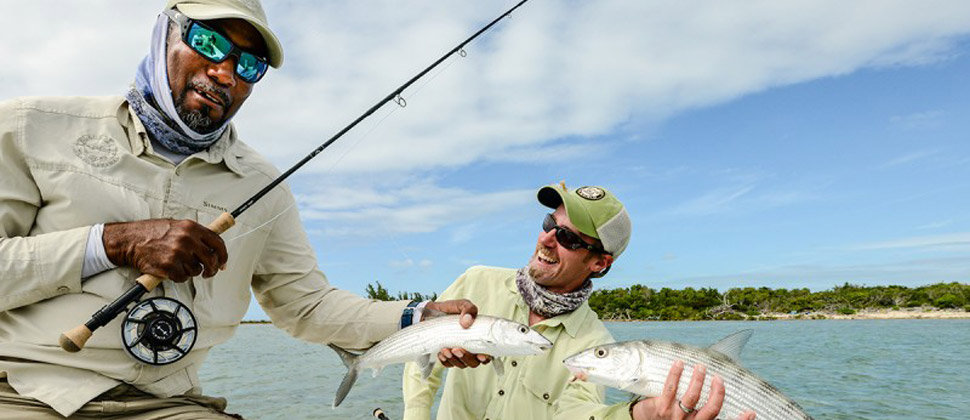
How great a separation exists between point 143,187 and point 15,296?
0.61 m

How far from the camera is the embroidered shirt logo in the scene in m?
2.74

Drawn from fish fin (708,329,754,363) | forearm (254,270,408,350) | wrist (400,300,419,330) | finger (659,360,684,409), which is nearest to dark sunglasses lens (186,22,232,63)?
forearm (254,270,408,350)

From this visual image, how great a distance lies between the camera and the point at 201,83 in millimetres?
2951

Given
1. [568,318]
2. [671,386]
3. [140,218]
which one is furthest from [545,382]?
[140,218]

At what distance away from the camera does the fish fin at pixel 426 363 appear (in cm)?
330

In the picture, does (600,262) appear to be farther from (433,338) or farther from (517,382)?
(433,338)

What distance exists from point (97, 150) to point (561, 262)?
251 cm

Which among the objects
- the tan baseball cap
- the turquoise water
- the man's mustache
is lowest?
the turquoise water

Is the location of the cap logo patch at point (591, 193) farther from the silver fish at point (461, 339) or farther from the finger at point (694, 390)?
the finger at point (694, 390)

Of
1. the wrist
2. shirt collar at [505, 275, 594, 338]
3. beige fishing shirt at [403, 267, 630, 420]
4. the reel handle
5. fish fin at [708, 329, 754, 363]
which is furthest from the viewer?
A: shirt collar at [505, 275, 594, 338]

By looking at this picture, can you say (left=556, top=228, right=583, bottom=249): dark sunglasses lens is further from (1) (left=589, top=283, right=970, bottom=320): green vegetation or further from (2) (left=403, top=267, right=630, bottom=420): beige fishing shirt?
(1) (left=589, top=283, right=970, bottom=320): green vegetation

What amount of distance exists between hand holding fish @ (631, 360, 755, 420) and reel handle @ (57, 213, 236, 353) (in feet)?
6.87

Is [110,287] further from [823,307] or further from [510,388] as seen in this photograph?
[823,307]

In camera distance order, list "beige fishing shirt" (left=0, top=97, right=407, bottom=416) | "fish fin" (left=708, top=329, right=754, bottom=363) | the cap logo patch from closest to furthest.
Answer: "beige fishing shirt" (left=0, top=97, right=407, bottom=416), "fish fin" (left=708, top=329, right=754, bottom=363), the cap logo patch
